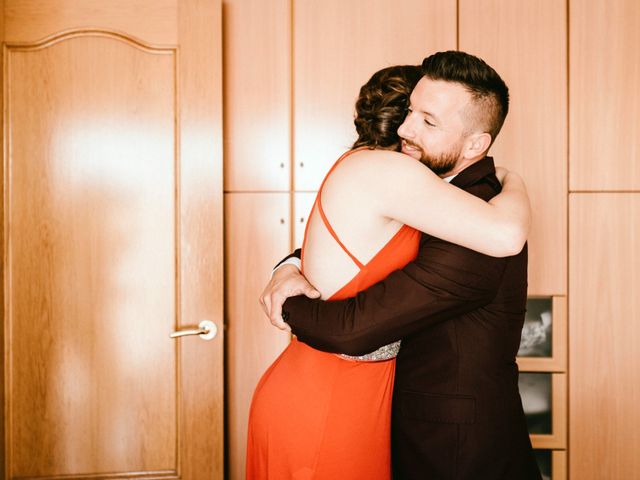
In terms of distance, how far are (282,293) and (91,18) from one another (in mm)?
1382

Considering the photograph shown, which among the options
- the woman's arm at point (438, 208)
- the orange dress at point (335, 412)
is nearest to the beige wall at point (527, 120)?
the orange dress at point (335, 412)

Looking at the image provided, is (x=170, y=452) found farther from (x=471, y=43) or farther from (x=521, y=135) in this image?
(x=471, y=43)

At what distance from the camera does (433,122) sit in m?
1.31

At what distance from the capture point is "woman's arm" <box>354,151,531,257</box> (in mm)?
1147

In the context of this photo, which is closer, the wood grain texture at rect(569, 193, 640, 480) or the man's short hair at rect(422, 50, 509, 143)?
the man's short hair at rect(422, 50, 509, 143)

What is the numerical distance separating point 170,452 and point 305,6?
1876 mm

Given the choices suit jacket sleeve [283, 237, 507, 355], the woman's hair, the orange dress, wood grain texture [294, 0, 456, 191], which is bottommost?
the orange dress

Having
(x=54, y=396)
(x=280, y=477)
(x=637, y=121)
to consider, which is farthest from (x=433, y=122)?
(x=54, y=396)

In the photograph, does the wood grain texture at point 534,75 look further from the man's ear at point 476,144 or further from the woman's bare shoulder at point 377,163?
the woman's bare shoulder at point 377,163

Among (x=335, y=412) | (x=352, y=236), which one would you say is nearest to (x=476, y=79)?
(x=352, y=236)

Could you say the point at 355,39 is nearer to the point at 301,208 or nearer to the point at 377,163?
the point at 301,208

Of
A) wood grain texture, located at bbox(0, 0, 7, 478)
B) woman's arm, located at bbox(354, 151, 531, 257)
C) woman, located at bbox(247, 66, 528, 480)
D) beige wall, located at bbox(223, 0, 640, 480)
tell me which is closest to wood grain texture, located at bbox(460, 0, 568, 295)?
beige wall, located at bbox(223, 0, 640, 480)

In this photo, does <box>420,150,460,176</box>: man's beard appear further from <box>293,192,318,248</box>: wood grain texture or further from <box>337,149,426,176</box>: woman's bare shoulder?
<box>293,192,318,248</box>: wood grain texture

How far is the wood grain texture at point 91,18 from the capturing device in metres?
1.91
